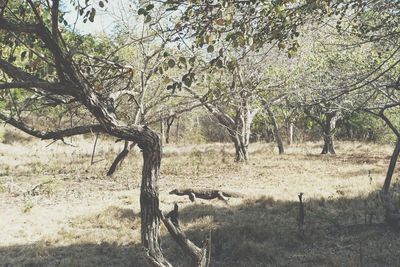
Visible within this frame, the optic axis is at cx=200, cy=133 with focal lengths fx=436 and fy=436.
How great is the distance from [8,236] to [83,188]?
5.87 metres

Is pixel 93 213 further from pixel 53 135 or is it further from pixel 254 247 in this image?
pixel 53 135

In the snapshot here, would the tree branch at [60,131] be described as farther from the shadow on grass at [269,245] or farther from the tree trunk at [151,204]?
the shadow on grass at [269,245]

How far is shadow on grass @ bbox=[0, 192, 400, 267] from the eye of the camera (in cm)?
820

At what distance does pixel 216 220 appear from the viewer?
428 inches

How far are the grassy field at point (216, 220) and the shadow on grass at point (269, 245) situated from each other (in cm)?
2

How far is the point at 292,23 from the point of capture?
5668 millimetres

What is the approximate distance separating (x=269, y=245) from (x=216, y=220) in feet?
7.25

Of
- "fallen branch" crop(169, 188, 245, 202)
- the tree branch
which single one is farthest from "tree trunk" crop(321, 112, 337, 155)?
the tree branch

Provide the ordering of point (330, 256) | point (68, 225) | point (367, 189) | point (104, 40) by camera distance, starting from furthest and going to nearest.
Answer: point (104, 40), point (367, 189), point (68, 225), point (330, 256)

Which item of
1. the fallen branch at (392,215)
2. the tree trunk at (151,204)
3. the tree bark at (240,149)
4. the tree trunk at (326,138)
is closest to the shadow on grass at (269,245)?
the fallen branch at (392,215)

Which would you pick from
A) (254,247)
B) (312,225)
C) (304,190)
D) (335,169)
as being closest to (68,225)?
(254,247)

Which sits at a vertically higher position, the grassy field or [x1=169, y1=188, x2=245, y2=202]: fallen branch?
[x1=169, y1=188, x2=245, y2=202]: fallen branch

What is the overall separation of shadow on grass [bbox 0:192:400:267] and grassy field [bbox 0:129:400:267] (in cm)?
2

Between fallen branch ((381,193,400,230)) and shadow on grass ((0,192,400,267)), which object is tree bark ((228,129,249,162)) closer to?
shadow on grass ((0,192,400,267))
